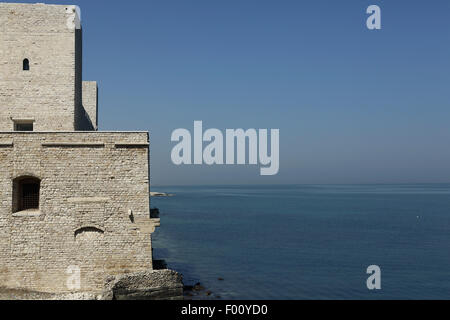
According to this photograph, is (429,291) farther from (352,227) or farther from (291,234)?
(352,227)

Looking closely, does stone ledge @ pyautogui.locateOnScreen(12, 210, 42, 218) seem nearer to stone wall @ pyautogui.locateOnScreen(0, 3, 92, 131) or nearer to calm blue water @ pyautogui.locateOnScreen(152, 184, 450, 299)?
stone wall @ pyautogui.locateOnScreen(0, 3, 92, 131)

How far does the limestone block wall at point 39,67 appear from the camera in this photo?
1792cm

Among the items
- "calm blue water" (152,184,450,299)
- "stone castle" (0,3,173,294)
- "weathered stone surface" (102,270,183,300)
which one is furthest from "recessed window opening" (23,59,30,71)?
"calm blue water" (152,184,450,299)

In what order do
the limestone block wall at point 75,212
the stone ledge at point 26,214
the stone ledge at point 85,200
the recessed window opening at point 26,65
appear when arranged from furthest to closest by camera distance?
the recessed window opening at point 26,65, the stone ledge at point 85,200, the stone ledge at point 26,214, the limestone block wall at point 75,212

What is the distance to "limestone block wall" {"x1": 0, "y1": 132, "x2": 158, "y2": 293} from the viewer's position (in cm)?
1512

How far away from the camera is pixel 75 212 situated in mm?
15414

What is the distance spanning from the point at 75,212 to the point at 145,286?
4.01m

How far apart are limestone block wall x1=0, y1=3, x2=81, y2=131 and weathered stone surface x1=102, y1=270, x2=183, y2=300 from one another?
24.9 ft

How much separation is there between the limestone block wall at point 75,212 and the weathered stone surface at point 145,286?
0.43m

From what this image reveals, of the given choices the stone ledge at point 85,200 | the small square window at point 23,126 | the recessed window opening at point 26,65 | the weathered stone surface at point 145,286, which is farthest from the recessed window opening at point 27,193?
the recessed window opening at point 26,65

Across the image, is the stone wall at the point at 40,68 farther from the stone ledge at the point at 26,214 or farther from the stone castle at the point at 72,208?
the stone ledge at the point at 26,214

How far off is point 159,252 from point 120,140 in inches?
689

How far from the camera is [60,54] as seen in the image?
18.2 meters
